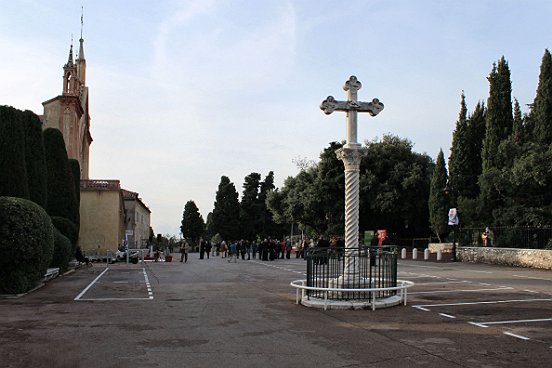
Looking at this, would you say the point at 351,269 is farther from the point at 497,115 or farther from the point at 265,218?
the point at 265,218

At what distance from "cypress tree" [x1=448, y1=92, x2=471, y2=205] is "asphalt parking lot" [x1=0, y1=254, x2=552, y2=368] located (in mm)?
27055

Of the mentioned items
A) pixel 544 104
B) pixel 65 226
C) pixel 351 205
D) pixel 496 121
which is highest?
pixel 544 104

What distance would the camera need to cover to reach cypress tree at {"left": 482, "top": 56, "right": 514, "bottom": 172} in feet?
118

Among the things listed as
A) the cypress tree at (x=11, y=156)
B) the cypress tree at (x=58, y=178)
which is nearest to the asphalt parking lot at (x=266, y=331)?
the cypress tree at (x=11, y=156)

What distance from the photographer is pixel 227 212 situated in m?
85.1

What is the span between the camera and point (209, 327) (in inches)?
385


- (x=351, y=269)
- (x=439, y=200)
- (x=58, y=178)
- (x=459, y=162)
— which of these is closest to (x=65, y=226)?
(x=58, y=178)

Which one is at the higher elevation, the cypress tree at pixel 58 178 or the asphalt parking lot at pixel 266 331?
the cypress tree at pixel 58 178

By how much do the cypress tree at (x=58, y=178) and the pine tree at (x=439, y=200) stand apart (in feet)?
87.7

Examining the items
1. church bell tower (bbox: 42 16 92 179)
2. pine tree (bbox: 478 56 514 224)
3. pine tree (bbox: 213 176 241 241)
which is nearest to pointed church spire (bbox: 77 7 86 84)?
church bell tower (bbox: 42 16 92 179)

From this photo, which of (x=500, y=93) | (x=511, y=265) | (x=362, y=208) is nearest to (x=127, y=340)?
(x=511, y=265)

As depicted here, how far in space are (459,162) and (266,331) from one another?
3577cm

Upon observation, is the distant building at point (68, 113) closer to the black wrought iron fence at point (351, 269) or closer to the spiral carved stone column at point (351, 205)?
the spiral carved stone column at point (351, 205)

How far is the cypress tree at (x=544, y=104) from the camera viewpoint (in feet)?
106
